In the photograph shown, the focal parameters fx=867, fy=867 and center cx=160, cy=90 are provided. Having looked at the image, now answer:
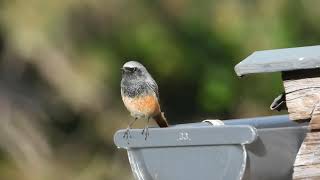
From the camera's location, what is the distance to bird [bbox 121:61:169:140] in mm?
2902

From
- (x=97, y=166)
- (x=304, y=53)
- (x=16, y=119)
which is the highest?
(x=304, y=53)

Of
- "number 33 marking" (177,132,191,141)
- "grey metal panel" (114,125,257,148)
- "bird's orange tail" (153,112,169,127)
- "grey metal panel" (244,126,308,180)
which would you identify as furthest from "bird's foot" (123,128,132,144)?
"bird's orange tail" (153,112,169,127)

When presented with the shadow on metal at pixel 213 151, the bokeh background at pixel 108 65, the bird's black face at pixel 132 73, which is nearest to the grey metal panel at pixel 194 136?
the shadow on metal at pixel 213 151

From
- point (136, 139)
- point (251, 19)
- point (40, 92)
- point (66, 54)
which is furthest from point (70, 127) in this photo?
point (136, 139)

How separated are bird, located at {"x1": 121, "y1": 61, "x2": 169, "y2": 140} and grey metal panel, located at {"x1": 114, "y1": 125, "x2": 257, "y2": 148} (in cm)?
96

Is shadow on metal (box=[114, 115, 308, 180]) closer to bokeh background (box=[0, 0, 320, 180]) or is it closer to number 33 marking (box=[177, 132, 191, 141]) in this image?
number 33 marking (box=[177, 132, 191, 141])

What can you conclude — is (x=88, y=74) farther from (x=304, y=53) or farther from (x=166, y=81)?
(x=304, y=53)

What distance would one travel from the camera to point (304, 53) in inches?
72.7

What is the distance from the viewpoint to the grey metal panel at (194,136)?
69.3 inches

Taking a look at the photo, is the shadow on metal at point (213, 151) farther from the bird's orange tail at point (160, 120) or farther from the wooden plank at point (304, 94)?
the bird's orange tail at point (160, 120)

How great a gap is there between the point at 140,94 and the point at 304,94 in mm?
1156

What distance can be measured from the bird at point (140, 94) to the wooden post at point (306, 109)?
1.05 m

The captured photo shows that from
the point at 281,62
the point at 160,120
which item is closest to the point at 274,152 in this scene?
the point at 281,62

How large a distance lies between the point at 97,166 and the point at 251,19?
1.39 metres
